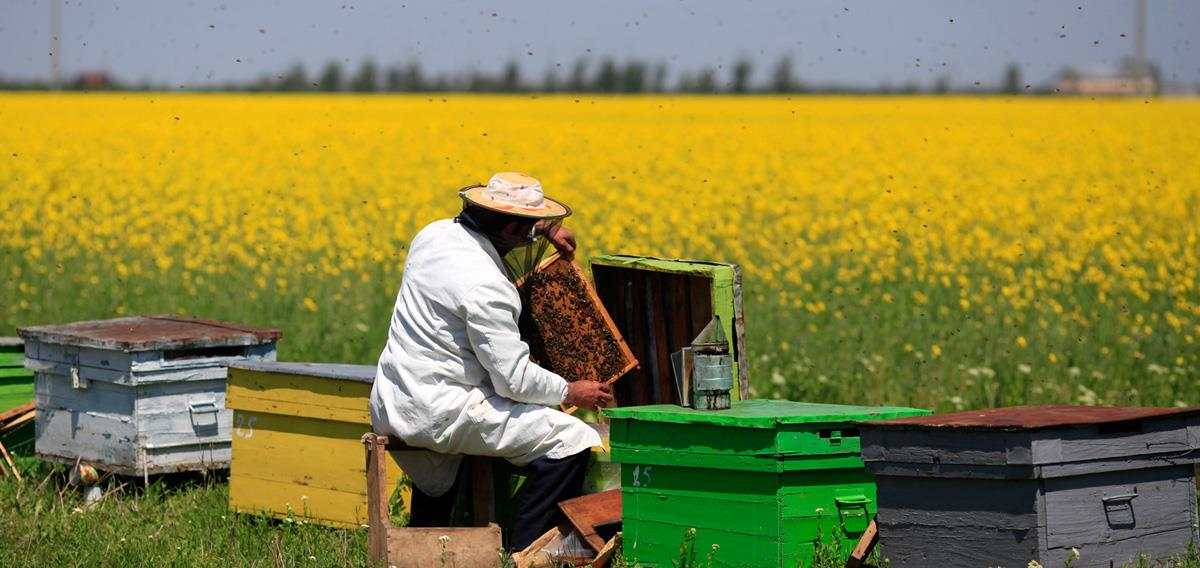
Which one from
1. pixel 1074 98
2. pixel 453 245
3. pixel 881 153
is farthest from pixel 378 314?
pixel 1074 98

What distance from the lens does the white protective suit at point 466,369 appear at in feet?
16.5

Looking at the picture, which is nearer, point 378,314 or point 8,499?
point 8,499

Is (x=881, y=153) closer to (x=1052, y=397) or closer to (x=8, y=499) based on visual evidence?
(x=1052, y=397)

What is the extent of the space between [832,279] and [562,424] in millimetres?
6422

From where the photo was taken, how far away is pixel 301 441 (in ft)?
19.9

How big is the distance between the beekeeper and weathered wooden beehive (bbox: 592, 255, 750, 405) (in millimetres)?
564

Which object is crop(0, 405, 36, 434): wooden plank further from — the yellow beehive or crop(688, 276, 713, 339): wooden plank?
crop(688, 276, 713, 339): wooden plank

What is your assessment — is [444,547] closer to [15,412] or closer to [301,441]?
[301,441]

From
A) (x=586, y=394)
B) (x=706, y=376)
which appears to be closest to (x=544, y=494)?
(x=586, y=394)

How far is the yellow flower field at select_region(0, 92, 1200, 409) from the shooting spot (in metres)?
9.36

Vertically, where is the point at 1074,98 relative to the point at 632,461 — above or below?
above

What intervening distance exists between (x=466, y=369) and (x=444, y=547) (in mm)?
620

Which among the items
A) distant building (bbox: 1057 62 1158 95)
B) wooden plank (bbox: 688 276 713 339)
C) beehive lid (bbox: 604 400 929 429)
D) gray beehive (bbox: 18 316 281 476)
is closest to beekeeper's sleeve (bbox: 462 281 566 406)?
beehive lid (bbox: 604 400 929 429)

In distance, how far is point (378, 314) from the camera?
10.5 metres
